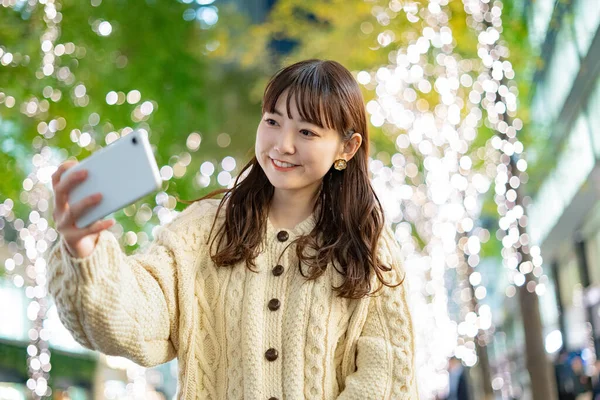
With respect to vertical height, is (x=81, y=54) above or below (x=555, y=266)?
below

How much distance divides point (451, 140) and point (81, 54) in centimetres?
534

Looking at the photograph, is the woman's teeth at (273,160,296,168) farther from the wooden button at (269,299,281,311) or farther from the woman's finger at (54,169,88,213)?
the woman's finger at (54,169,88,213)

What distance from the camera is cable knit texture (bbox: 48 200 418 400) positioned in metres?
2.40

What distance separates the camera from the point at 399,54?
12000 millimetres

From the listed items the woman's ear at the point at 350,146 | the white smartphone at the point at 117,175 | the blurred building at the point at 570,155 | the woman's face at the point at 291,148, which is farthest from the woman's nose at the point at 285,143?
the blurred building at the point at 570,155

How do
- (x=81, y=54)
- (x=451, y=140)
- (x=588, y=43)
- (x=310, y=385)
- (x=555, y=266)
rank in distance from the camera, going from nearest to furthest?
(x=310, y=385)
(x=81, y=54)
(x=588, y=43)
(x=451, y=140)
(x=555, y=266)

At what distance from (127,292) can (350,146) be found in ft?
2.59

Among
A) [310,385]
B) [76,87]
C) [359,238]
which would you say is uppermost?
[76,87]

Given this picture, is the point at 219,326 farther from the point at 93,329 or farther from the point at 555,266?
the point at 555,266

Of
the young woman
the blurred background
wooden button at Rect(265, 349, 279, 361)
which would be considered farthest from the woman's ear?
the blurred background

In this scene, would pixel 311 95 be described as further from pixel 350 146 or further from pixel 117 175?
pixel 117 175

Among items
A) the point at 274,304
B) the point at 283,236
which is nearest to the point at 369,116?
the point at 283,236

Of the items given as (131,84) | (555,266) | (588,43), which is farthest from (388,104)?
(555,266)

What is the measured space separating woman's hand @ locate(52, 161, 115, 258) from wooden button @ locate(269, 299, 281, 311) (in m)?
0.64
